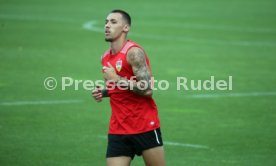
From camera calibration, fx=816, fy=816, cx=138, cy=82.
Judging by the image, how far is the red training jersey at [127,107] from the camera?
9.43m

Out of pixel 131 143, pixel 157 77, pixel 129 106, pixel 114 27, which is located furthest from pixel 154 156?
pixel 157 77

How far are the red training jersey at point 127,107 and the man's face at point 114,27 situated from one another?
0.18 m

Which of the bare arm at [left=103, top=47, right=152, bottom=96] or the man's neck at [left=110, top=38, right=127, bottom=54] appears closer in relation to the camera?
the bare arm at [left=103, top=47, right=152, bottom=96]

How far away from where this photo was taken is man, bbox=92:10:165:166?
9.37 m

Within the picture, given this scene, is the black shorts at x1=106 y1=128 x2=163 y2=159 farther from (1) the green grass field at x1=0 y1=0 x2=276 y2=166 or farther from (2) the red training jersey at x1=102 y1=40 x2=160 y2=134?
(1) the green grass field at x1=0 y1=0 x2=276 y2=166

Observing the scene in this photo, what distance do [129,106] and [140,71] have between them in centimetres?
46

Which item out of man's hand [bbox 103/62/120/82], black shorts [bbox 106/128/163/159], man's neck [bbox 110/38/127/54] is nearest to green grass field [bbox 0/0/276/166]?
black shorts [bbox 106/128/163/159]

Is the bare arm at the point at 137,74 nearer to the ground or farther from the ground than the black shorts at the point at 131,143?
farther from the ground

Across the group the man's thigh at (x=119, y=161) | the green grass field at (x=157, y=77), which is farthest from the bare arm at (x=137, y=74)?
the green grass field at (x=157, y=77)

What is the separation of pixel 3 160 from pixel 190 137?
347 cm

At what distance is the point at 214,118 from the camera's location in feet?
51.6

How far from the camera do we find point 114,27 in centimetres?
963

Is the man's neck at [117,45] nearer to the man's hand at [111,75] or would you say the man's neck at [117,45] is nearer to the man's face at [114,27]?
the man's face at [114,27]

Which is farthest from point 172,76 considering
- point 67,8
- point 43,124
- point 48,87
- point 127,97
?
point 67,8
